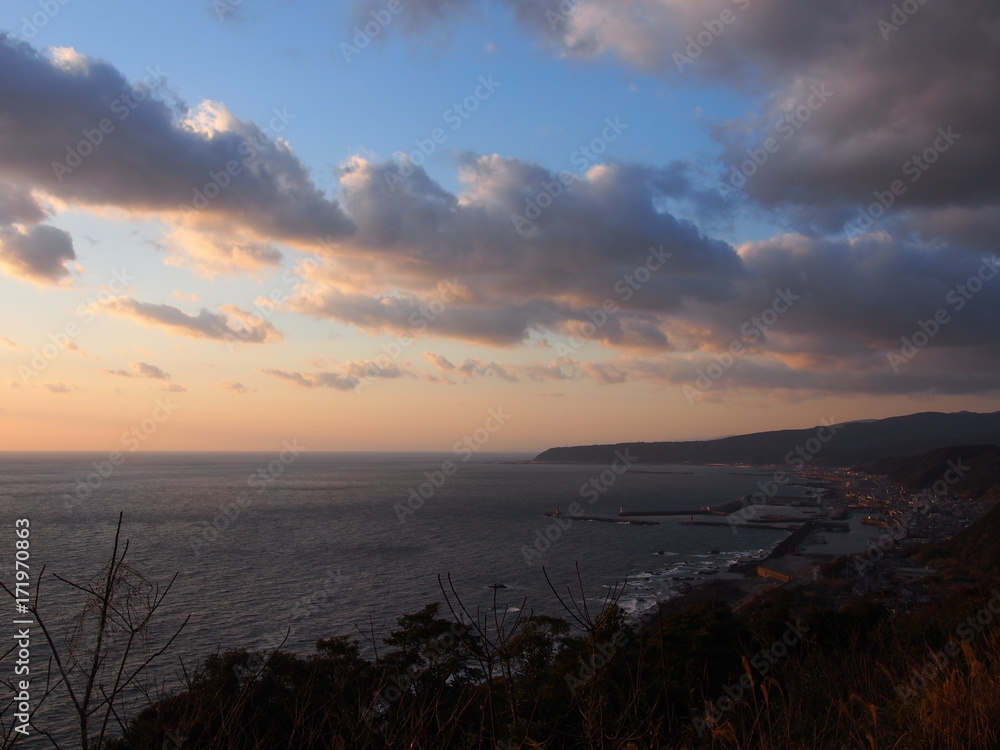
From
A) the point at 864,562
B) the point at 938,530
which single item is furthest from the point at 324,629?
the point at 938,530

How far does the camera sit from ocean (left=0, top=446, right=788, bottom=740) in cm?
2492

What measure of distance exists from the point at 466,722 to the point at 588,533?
44141 mm

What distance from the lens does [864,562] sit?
1479 inches

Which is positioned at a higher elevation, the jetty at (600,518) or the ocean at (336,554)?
the ocean at (336,554)

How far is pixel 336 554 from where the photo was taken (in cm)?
3975

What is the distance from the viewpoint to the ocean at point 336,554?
2492 centimetres

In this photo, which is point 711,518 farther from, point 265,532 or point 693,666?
point 693,666
